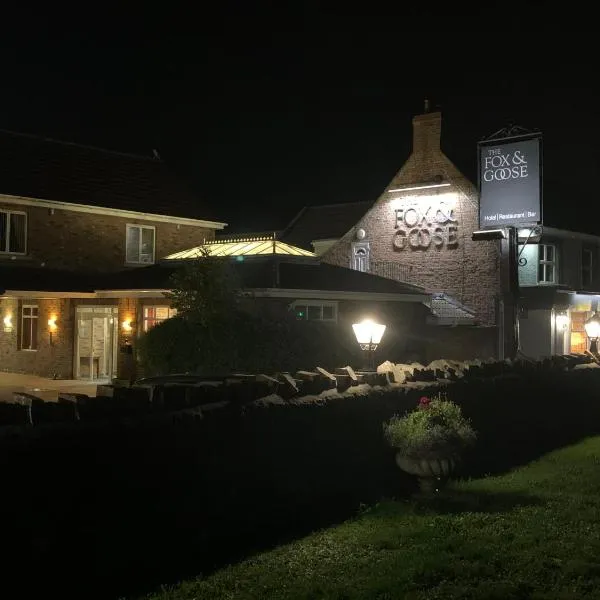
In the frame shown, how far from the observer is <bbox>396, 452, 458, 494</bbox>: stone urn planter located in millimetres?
9539

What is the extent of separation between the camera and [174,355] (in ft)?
49.4

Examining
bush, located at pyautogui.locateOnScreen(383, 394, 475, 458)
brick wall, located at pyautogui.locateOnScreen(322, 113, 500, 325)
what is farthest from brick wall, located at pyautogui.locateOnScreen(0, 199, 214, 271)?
bush, located at pyautogui.locateOnScreen(383, 394, 475, 458)

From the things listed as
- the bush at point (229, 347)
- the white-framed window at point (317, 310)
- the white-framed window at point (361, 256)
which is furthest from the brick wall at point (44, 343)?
the white-framed window at point (361, 256)

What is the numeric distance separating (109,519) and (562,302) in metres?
27.2

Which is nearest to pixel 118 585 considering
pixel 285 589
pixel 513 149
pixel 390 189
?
pixel 285 589

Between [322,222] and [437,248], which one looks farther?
[322,222]

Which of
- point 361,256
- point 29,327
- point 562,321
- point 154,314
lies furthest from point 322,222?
point 154,314

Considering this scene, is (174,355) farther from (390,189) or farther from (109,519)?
(390,189)

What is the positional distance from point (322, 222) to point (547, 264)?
17.1 meters

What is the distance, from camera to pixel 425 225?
32.3 metres

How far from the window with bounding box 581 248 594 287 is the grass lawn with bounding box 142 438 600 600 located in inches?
1004

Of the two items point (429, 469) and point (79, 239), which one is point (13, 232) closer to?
point (79, 239)

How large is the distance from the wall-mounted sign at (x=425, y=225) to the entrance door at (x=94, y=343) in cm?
1311

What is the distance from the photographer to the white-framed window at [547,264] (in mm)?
31422
